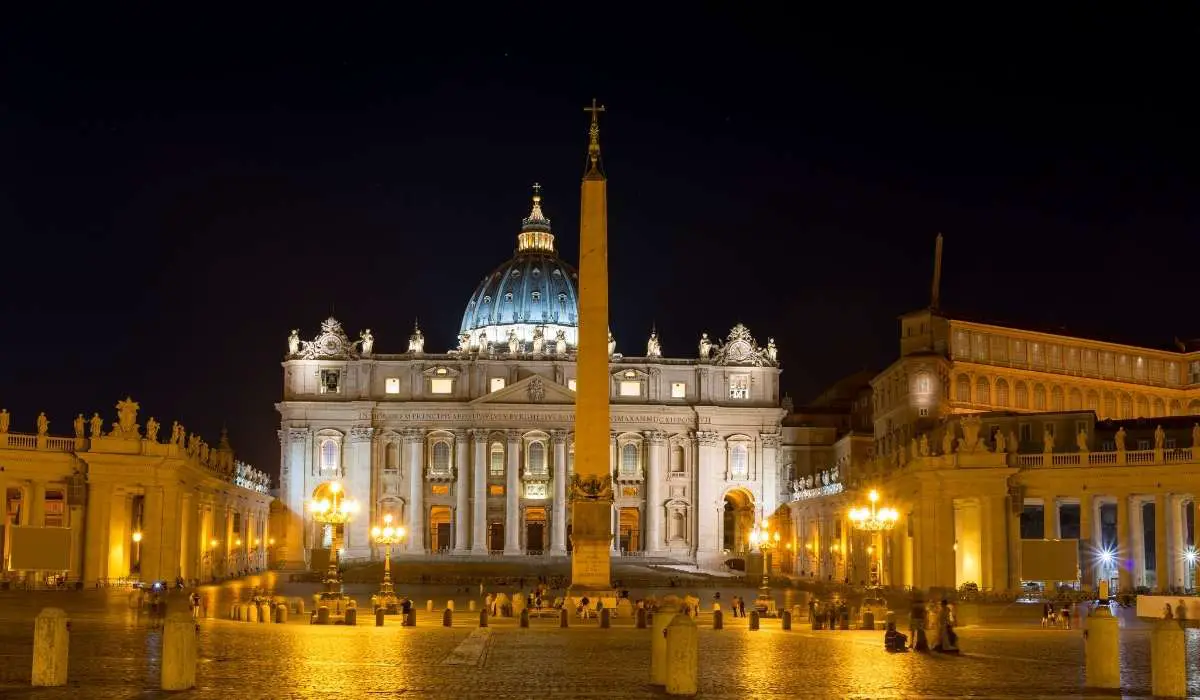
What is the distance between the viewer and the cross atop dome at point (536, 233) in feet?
500

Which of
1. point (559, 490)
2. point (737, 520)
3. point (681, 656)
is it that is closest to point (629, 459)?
point (559, 490)

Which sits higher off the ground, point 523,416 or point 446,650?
point 523,416

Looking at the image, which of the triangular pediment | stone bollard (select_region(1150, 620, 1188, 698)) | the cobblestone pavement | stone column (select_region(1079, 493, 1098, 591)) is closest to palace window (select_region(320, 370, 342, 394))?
the triangular pediment

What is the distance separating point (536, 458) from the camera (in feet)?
382

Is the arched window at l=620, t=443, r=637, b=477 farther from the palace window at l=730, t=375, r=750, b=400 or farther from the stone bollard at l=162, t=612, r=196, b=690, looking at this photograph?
the stone bollard at l=162, t=612, r=196, b=690

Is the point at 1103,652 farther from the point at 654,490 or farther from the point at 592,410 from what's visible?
the point at 654,490

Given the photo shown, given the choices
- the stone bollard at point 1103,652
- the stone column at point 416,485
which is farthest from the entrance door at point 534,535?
the stone bollard at point 1103,652

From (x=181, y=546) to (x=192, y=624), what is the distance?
→ 47.0m

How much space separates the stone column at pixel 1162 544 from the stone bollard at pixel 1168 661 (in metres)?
39.2

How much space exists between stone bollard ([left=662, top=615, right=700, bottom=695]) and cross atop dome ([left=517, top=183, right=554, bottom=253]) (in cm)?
13020

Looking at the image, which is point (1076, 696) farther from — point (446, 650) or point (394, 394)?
point (394, 394)

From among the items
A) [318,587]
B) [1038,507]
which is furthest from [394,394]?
[1038,507]

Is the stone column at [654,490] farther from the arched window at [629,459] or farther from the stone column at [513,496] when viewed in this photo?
the stone column at [513,496]

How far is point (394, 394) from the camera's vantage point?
381 ft
